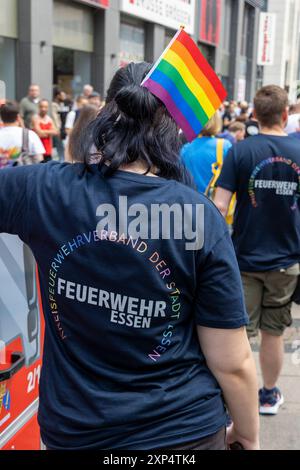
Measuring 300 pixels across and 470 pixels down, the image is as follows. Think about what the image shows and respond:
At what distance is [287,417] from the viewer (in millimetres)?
3484

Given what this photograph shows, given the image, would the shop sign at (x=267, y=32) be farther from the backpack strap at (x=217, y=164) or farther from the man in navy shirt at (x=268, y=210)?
the man in navy shirt at (x=268, y=210)

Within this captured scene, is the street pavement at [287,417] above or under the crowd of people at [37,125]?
under

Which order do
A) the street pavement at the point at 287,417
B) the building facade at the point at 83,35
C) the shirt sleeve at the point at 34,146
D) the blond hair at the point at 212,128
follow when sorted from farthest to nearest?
the building facade at the point at 83,35 < the shirt sleeve at the point at 34,146 < the blond hair at the point at 212,128 < the street pavement at the point at 287,417

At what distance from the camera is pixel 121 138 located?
1.50 m

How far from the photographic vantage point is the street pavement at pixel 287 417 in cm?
323

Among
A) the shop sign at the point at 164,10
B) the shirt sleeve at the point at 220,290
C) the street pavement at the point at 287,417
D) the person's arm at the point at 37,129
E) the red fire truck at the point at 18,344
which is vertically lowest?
the street pavement at the point at 287,417

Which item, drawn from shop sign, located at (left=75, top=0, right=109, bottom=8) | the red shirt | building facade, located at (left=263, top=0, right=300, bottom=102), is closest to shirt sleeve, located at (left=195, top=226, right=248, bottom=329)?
the red shirt

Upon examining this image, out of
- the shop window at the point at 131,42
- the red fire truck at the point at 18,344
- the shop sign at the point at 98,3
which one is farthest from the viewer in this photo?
the shop window at the point at 131,42

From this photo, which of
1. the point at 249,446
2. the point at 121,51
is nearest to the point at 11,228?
the point at 249,446

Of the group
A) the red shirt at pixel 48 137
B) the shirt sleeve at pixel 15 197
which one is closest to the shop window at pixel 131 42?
the red shirt at pixel 48 137

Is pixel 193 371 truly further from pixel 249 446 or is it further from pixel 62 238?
pixel 62 238

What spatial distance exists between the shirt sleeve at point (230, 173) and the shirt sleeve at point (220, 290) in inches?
73.5

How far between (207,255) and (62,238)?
35 cm

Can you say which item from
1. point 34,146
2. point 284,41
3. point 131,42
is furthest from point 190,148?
point 284,41
